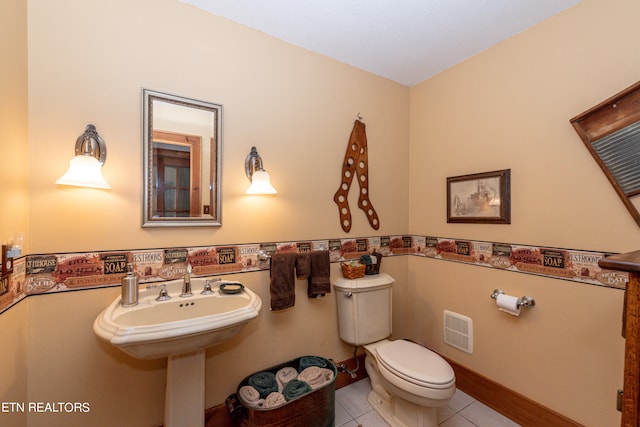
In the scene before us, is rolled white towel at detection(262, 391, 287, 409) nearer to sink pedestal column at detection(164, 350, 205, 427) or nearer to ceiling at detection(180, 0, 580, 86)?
sink pedestal column at detection(164, 350, 205, 427)

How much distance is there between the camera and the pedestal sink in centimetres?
98

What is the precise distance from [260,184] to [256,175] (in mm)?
63

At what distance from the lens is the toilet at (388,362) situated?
1394 millimetres

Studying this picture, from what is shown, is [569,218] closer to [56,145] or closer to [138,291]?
[138,291]

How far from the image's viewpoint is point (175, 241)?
4.68 feet

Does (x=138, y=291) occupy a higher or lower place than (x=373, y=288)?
higher

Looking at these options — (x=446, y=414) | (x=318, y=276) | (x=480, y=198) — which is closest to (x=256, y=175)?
(x=318, y=276)

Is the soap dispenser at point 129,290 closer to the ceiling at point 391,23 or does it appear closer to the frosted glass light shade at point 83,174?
the frosted glass light shade at point 83,174

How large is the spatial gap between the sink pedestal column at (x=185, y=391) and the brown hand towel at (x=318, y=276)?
74 cm

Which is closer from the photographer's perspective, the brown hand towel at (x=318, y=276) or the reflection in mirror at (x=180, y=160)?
the reflection in mirror at (x=180, y=160)

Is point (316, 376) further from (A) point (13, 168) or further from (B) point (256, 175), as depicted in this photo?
(A) point (13, 168)

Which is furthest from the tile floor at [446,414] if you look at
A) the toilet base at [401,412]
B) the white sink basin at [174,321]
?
the white sink basin at [174,321]

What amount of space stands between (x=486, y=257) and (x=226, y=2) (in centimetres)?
226

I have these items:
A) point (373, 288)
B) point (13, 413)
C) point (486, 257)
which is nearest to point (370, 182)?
point (373, 288)
